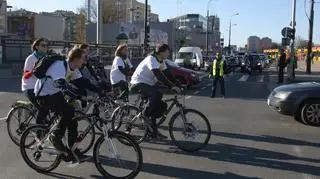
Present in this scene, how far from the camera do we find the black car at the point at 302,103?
12797 millimetres

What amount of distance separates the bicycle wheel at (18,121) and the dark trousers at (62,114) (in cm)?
210

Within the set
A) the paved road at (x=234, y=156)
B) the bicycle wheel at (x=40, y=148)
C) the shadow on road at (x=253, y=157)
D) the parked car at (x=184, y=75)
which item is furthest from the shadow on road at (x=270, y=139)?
the parked car at (x=184, y=75)

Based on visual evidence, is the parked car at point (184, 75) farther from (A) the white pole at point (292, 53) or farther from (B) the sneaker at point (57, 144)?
(B) the sneaker at point (57, 144)

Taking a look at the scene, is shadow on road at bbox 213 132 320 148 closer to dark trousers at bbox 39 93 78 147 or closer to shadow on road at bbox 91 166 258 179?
shadow on road at bbox 91 166 258 179

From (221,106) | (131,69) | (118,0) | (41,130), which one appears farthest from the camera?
(118,0)

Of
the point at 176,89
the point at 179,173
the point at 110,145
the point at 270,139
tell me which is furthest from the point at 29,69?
the point at 270,139

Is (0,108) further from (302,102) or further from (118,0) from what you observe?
(118,0)

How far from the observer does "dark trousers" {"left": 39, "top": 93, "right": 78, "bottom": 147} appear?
7480mm

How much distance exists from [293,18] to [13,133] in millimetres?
28334

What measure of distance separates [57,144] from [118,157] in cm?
91

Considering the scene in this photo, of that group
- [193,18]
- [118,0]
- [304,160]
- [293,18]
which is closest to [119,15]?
[118,0]

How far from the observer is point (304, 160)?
28.8 feet

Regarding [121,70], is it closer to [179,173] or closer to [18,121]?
[18,121]

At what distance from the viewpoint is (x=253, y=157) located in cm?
897
